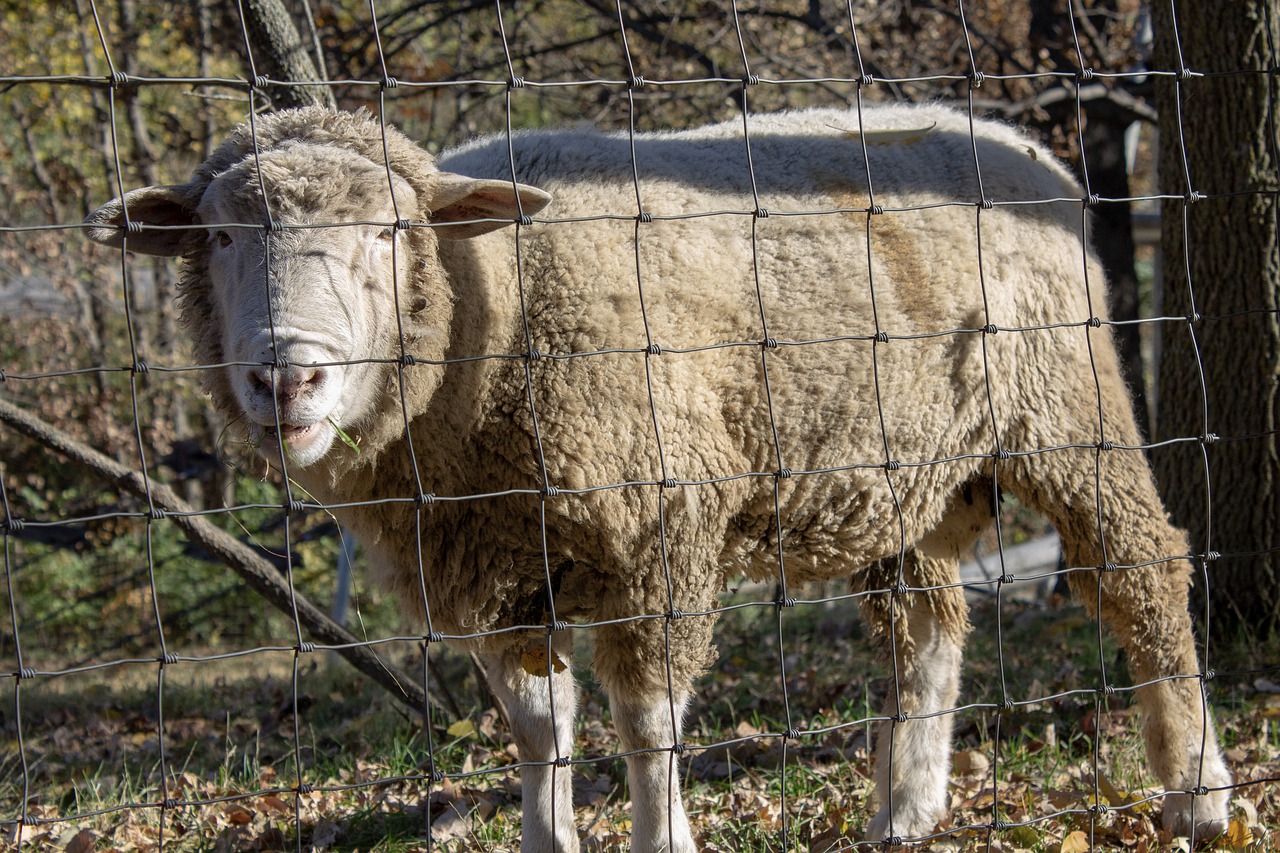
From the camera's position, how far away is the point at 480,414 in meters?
3.01

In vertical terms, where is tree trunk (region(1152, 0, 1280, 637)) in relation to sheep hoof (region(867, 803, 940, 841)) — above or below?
above

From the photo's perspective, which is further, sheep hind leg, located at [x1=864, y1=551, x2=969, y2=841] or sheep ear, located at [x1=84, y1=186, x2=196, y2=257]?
sheep hind leg, located at [x1=864, y1=551, x2=969, y2=841]

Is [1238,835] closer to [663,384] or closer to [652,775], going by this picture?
[652,775]

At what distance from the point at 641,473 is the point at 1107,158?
5498 millimetres

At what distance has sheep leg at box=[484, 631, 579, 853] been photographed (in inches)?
132

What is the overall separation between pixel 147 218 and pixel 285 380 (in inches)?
33.3

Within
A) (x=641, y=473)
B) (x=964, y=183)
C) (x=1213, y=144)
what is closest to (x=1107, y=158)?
(x=1213, y=144)

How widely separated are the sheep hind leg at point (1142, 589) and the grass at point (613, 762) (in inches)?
8.0

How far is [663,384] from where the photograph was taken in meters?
3.11

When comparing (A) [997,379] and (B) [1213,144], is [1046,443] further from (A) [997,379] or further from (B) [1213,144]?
(B) [1213,144]

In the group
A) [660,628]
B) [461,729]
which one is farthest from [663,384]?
[461,729]

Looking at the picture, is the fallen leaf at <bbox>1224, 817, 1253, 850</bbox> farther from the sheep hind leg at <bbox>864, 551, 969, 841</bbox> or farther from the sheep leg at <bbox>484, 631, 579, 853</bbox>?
the sheep leg at <bbox>484, 631, 579, 853</bbox>

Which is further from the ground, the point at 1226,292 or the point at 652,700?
the point at 1226,292

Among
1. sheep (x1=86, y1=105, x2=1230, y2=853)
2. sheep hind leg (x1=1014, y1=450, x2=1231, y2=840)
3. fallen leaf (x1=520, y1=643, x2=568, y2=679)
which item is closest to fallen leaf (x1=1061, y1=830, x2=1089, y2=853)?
sheep (x1=86, y1=105, x2=1230, y2=853)
